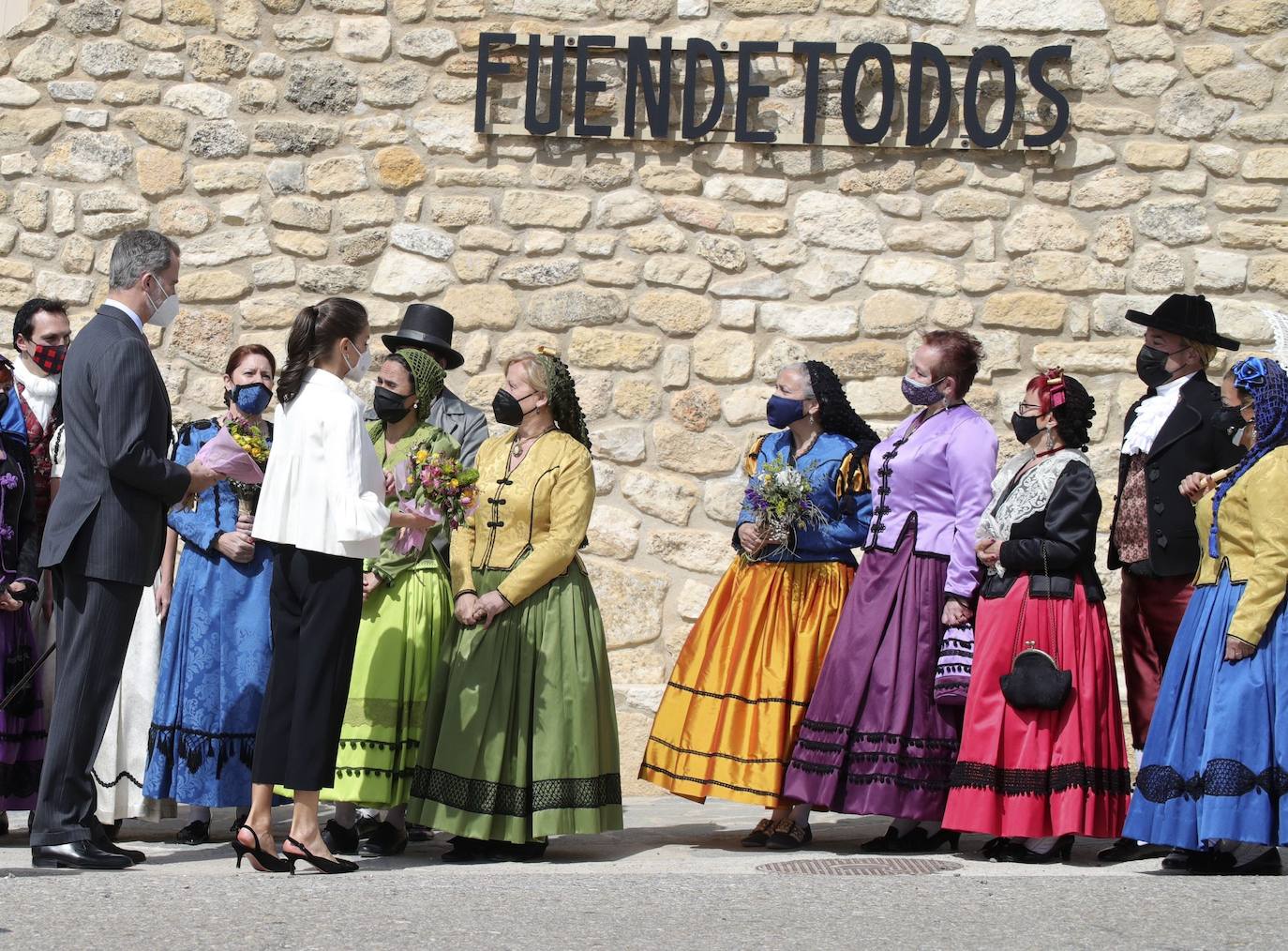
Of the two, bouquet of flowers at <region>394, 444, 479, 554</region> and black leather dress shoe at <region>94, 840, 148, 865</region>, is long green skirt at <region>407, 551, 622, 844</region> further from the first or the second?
black leather dress shoe at <region>94, 840, 148, 865</region>

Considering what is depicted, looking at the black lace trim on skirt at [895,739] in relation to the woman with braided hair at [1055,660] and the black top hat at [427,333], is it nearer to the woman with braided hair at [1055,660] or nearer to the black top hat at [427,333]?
→ the woman with braided hair at [1055,660]

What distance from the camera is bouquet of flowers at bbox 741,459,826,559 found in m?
6.00

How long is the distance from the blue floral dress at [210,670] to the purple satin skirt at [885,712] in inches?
75.5

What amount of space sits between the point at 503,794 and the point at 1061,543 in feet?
6.69

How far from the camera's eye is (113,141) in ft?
26.9

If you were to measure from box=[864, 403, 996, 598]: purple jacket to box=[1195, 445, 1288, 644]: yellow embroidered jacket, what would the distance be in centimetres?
80

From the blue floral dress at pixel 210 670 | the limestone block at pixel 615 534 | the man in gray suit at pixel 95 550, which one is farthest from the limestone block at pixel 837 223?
the man in gray suit at pixel 95 550

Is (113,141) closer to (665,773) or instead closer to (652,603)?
(652,603)

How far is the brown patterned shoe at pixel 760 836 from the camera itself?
604cm

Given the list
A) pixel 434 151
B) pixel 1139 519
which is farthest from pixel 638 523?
pixel 1139 519

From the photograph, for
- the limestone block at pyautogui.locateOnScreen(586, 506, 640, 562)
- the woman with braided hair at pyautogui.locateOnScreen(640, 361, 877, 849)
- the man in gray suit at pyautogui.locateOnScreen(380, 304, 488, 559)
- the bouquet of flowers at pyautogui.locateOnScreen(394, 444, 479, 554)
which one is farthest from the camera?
the limestone block at pyautogui.locateOnScreen(586, 506, 640, 562)

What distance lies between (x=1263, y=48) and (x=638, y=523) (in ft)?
12.2

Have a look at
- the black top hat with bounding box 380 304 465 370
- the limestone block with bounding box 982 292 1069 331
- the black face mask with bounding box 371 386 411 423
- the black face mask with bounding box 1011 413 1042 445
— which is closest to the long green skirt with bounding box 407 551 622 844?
the black face mask with bounding box 371 386 411 423

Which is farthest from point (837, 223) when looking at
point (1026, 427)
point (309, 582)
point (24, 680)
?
point (24, 680)
